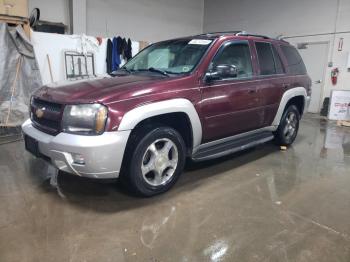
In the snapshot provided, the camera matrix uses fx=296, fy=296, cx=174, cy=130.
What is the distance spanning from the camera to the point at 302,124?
6754 mm

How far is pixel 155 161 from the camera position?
8.74 feet

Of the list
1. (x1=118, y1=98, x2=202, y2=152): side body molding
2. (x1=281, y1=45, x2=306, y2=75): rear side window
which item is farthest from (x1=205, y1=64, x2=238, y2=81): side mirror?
(x1=281, y1=45, x2=306, y2=75): rear side window

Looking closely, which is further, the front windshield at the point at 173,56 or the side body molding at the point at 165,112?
the front windshield at the point at 173,56

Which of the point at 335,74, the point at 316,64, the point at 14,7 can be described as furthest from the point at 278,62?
the point at 316,64

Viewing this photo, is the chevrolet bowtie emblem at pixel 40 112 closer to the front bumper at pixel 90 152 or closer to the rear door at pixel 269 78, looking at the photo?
the front bumper at pixel 90 152

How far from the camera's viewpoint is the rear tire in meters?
4.32

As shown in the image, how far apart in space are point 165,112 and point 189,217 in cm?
90

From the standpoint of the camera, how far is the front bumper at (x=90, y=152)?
2229 mm

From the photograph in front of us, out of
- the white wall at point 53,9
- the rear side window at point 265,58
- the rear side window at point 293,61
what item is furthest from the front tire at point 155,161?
the white wall at point 53,9

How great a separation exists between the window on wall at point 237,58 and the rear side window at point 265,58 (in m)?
0.24

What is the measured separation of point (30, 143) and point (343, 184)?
3.20 metres

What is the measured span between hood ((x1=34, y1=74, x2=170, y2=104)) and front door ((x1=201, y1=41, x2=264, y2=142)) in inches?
21.8

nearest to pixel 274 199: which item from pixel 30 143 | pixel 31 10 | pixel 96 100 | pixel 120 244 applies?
pixel 120 244

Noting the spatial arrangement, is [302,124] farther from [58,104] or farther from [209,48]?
[58,104]
